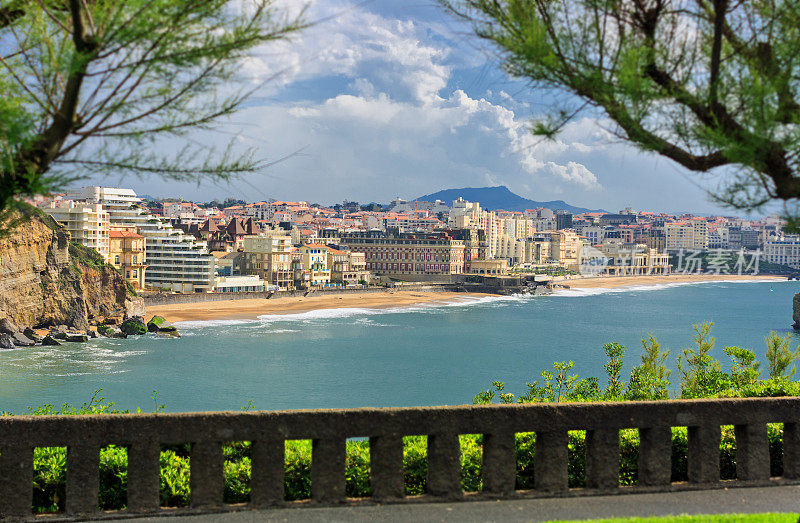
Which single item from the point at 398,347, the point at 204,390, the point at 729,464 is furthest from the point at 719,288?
the point at 729,464

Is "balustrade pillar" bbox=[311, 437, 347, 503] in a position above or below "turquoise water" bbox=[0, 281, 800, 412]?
above

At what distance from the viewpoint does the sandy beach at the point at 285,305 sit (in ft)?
186

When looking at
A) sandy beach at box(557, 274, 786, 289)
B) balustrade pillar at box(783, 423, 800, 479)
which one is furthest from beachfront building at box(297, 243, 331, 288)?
balustrade pillar at box(783, 423, 800, 479)

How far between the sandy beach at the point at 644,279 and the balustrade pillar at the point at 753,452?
10267cm

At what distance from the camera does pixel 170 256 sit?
2699 inches

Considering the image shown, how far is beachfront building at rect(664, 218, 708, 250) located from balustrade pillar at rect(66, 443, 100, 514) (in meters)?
179

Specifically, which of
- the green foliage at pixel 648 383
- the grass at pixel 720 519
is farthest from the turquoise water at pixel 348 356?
the grass at pixel 720 519

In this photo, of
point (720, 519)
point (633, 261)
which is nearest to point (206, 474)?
point (720, 519)

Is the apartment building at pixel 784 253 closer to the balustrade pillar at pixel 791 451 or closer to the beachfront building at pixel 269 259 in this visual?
the beachfront building at pixel 269 259

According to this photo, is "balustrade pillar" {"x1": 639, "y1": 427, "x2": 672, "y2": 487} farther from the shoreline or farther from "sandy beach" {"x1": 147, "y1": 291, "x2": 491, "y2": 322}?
"sandy beach" {"x1": 147, "y1": 291, "x2": 491, "y2": 322}

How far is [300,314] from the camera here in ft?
198

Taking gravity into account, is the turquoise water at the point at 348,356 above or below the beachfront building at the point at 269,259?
below

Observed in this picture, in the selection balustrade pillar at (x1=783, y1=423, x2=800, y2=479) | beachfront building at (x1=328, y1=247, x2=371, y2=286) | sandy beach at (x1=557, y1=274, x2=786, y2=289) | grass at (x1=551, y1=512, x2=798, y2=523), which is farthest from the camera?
sandy beach at (x1=557, y1=274, x2=786, y2=289)

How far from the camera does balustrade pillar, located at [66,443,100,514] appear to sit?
18.5 feet
